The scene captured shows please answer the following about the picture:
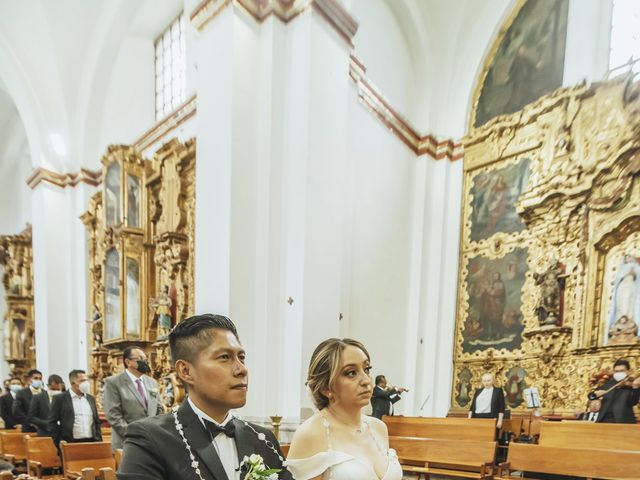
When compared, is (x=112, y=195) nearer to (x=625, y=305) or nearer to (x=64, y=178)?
(x=64, y=178)

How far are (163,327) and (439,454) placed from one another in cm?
597

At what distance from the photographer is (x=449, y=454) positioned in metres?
4.81

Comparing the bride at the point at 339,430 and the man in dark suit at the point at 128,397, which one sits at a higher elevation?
the bride at the point at 339,430

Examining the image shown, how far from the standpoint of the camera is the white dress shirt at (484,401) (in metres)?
7.01

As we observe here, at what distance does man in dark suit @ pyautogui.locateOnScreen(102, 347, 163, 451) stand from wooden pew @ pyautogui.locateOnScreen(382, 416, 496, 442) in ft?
11.7

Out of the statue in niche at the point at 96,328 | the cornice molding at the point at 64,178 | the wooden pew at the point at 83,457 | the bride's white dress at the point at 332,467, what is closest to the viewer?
the bride's white dress at the point at 332,467

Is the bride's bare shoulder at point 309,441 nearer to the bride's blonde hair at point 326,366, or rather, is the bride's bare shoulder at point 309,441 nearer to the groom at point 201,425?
the bride's blonde hair at point 326,366

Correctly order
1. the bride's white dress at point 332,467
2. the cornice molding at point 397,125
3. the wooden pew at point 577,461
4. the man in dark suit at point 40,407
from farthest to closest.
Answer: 1. the cornice molding at point 397,125
2. the man in dark suit at point 40,407
3. the wooden pew at point 577,461
4. the bride's white dress at point 332,467

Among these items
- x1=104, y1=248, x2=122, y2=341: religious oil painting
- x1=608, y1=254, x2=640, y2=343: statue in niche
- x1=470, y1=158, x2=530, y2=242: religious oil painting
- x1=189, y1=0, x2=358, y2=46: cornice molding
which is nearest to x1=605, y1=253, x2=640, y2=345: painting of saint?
x1=608, y1=254, x2=640, y2=343: statue in niche

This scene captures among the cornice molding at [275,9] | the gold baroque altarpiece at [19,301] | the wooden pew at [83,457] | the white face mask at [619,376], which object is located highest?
the cornice molding at [275,9]

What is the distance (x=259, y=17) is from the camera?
6.26m

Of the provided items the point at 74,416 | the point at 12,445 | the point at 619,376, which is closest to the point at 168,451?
the point at 74,416

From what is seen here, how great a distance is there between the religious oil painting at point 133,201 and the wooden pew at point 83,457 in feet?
21.8

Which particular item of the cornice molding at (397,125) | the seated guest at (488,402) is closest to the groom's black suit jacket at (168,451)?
the seated guest at (488,402)
